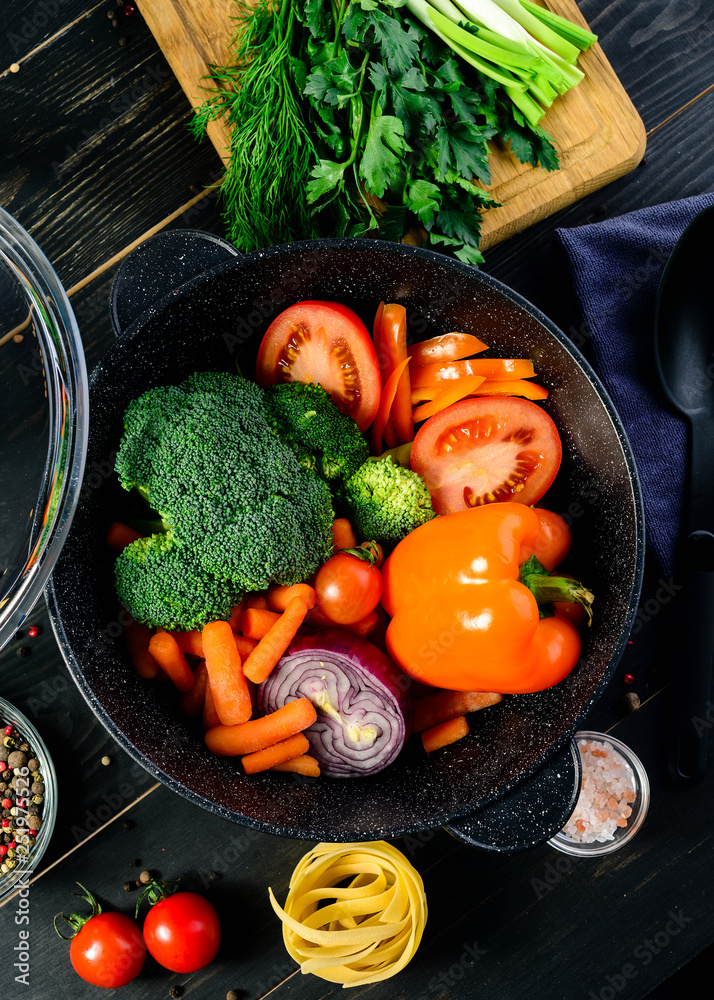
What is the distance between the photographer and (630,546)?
1173mm

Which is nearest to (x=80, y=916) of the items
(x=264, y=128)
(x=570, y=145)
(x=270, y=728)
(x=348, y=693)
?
(x=270, y=728)

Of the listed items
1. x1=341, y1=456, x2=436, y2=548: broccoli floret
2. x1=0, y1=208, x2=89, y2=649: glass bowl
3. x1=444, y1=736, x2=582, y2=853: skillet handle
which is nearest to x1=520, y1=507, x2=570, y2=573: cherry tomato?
x1=341, y1=456, x2=436, y2=548: broccoli floret

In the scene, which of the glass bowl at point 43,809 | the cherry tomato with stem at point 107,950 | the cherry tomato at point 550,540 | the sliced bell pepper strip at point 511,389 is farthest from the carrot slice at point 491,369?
the cherry tomato with stem at point 107,950

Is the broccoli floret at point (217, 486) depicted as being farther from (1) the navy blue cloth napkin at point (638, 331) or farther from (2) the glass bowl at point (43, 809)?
(1) the navy blue cloth napkin at point (638, 331)

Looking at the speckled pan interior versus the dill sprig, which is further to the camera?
the dill sprig

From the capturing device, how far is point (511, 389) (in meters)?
1.29

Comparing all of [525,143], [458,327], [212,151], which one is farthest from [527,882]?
[212,151]

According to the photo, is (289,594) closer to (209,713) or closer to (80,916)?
(209,713)

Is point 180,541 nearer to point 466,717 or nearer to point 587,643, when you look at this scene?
point 466,717

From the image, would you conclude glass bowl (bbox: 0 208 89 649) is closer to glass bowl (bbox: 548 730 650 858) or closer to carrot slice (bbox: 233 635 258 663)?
carrot slice (bbox: 233 635 258 663)

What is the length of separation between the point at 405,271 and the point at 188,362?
1.39ft

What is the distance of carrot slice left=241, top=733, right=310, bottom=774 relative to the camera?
1.21m

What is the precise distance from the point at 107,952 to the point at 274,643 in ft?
2.47

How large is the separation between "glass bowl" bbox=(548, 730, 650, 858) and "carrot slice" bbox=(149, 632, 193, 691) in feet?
2.85
